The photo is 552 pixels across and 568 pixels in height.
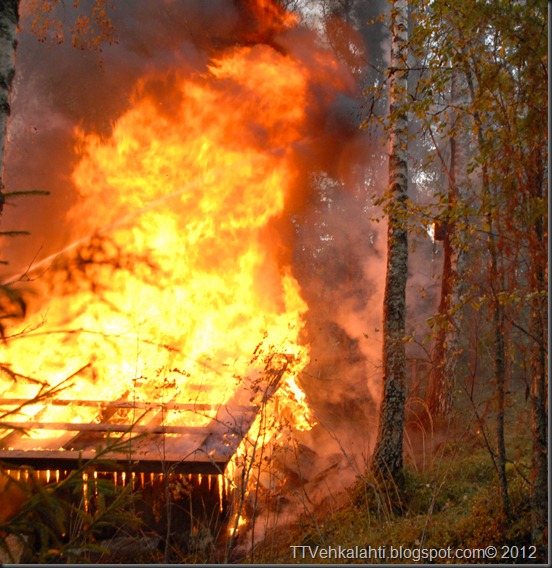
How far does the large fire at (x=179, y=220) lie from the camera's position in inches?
356

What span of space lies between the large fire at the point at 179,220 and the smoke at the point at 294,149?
0.34 meters

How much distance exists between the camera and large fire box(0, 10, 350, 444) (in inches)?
356

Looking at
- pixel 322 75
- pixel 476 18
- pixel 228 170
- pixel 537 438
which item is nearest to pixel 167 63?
pixel 228 170

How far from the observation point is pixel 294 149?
10438mm

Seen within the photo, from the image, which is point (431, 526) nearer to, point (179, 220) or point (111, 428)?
point (111, 428)

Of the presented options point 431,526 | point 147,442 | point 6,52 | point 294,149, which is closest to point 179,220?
point 294,149

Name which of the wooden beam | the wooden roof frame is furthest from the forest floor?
the wooden beam

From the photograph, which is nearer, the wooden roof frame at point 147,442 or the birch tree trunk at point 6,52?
the birch tree trunk at point 6,52

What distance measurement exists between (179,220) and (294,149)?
344 cm

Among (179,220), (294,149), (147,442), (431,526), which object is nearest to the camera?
(431,526)

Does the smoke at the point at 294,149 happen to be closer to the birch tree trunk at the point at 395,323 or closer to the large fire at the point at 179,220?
the large fire at the point at 179,220

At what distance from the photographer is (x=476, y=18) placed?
3434mm

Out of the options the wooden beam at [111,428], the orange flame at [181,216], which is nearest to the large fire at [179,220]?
the orange flame at [181,216]

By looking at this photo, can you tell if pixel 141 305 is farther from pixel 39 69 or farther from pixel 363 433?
pixel 39 69
